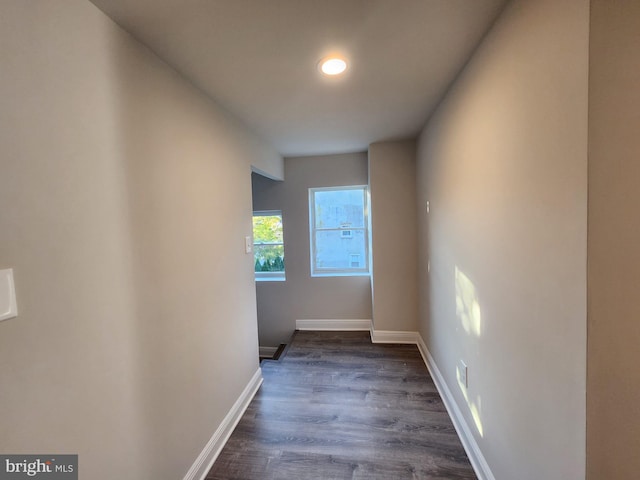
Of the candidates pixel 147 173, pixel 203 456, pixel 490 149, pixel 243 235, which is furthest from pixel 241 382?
pixel 490 149

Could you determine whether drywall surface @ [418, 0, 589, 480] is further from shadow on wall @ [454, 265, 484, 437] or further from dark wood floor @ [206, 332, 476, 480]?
dark wood floor @ [206, 332, 476, 480]

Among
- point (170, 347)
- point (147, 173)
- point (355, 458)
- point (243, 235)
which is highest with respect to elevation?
point (147, 173)

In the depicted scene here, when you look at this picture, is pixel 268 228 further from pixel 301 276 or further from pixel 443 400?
pixel 443 400

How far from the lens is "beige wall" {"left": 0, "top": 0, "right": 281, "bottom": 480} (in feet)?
2.58

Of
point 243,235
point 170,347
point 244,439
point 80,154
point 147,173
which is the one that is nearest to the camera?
point 80,154

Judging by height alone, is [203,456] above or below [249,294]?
below

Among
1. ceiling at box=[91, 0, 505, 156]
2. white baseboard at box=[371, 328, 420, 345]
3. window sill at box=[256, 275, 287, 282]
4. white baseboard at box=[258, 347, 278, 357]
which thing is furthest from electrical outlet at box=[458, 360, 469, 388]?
white baseboard at box=[258, 347, 278, 357]

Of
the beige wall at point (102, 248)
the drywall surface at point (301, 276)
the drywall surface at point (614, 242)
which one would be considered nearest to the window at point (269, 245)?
the drywall surface at point (301, 276)

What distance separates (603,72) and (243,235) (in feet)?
7.01

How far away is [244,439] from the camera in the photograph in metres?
1.86

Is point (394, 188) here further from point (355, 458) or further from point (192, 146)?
point (355, 458)

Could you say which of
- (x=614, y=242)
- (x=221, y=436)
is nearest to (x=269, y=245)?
(x=221, y=436)

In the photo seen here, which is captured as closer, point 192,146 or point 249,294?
point 192,146

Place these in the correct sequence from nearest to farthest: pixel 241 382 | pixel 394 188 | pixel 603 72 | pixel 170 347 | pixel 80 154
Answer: pixel 603 72
pixel 80 154
pixel 170 347
pixel 241 382
pixel 394 188
